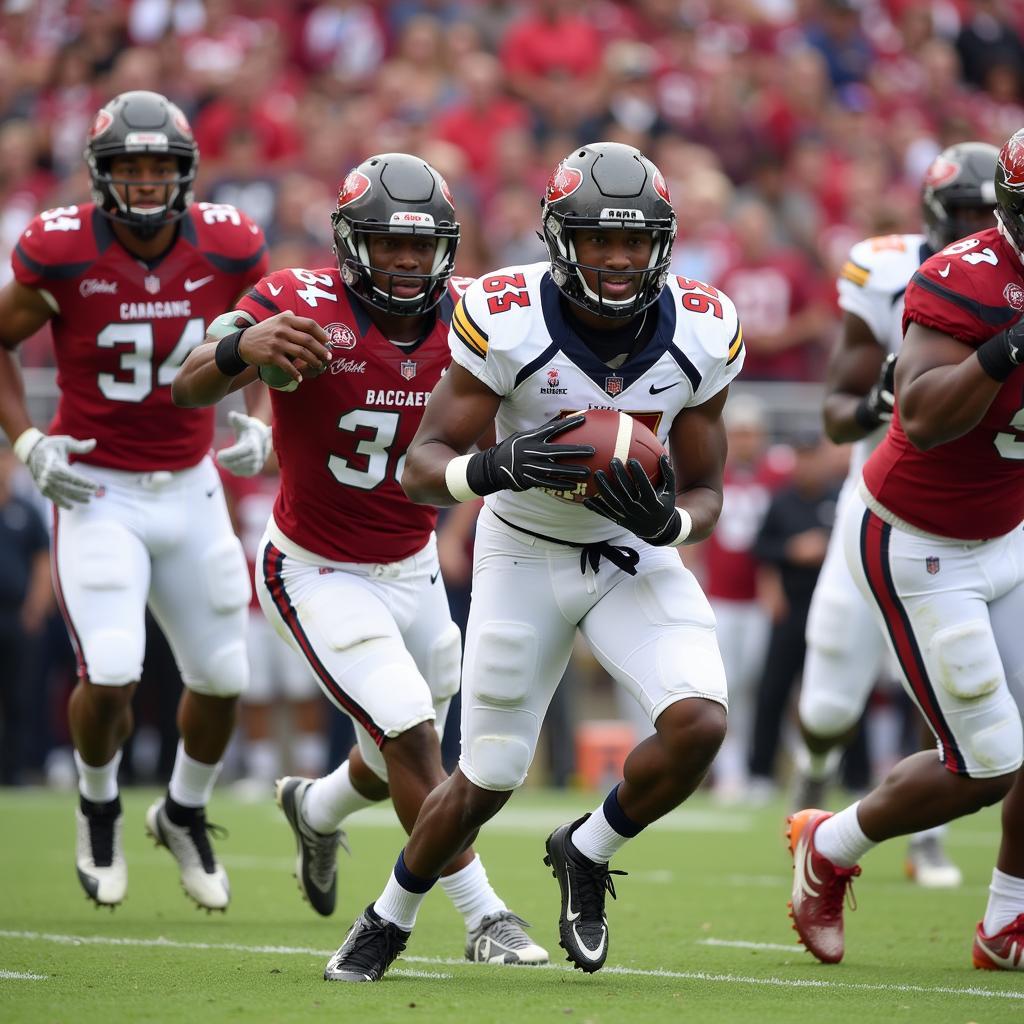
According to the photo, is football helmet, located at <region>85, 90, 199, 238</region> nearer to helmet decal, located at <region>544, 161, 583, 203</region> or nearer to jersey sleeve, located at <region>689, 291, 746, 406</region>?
helmet decal, located at <region>544, 161, 583, 203</region>

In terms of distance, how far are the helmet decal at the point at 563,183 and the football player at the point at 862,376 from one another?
1.74m

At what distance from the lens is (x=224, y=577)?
598cm

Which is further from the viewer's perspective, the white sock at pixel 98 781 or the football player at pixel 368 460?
the white sock at pixel 98 781

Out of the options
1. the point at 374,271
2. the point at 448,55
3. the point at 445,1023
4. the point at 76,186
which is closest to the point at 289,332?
the point at 374,271

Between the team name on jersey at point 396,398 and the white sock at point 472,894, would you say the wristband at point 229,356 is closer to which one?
the team name on jersey at point 396,398

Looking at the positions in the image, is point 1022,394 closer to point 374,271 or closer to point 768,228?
point 374,271

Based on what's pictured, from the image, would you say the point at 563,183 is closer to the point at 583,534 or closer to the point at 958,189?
the point at 583,534

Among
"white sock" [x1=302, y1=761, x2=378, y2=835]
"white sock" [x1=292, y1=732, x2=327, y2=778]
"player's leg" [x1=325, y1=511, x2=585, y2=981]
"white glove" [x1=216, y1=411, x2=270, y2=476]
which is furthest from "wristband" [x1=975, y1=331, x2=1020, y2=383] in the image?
"white sock" [x1=292, y1=732, x2=327, y2=778]

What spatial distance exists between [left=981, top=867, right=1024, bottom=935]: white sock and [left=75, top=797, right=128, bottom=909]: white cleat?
2.74m

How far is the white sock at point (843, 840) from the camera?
4773 mm

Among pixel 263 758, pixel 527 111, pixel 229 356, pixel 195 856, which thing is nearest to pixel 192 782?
pixel 195 856

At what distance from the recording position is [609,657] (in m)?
4.38

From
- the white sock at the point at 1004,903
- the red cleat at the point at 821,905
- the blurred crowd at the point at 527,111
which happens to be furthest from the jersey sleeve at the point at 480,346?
the blurred crowd at the point at 527,111

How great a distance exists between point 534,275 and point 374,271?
605 millimetres
